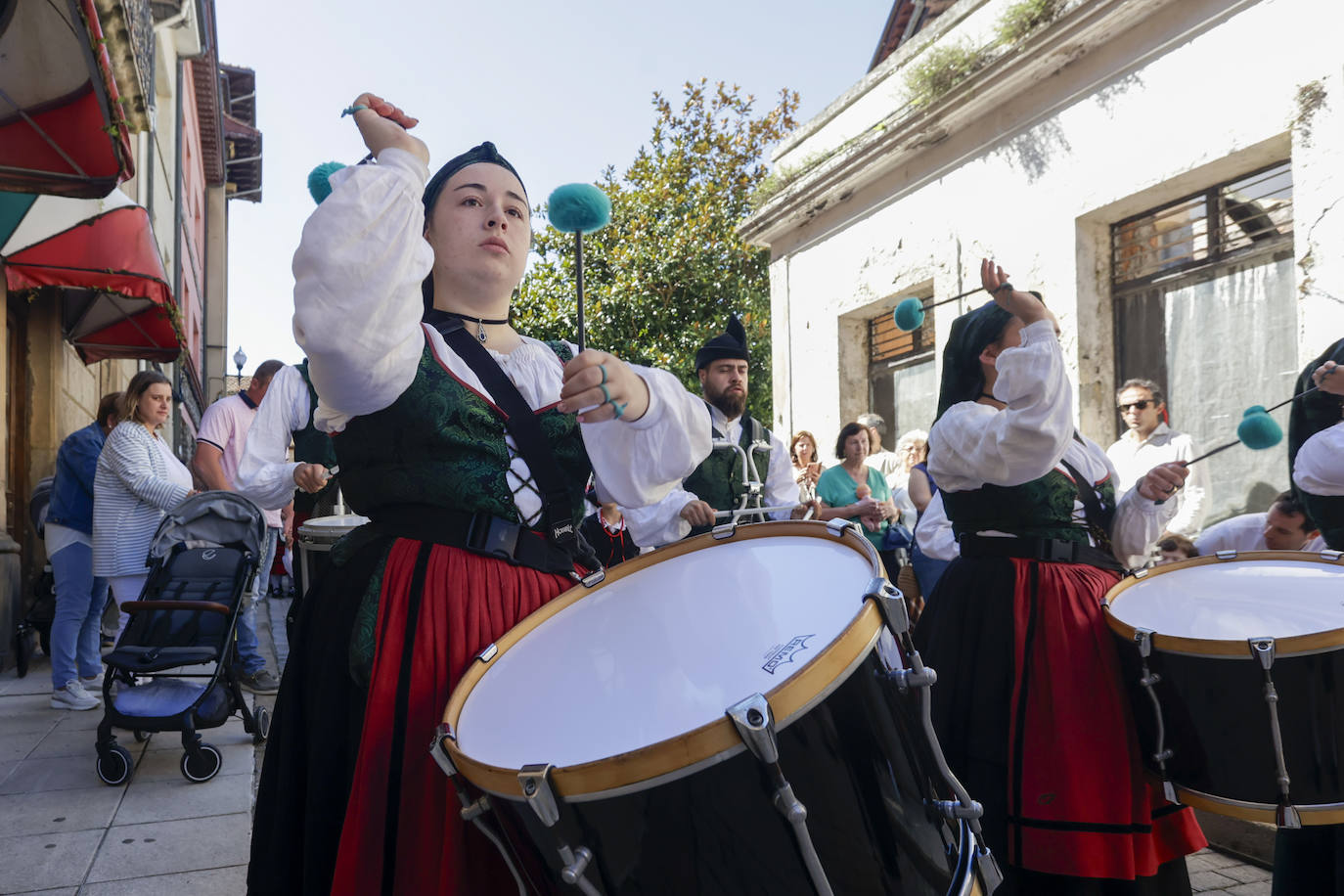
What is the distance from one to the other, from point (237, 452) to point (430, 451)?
179 inches

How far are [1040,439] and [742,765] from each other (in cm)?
166

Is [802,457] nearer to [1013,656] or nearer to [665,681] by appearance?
[1013,656]

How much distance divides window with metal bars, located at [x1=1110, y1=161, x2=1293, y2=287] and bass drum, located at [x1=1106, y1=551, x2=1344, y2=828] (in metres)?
4.55

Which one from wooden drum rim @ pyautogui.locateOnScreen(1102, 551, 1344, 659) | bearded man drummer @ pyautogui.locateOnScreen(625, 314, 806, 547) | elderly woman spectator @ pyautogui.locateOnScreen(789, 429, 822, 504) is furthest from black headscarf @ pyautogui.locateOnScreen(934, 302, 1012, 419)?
elderly woman spectator @ pyautogui.locateOnScreen(789, 429, 822, 504)

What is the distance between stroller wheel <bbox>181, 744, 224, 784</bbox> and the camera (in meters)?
4.04

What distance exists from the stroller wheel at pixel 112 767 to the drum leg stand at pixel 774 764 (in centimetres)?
375

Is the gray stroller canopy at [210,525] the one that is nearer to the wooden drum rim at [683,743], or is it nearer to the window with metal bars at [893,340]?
the wooden drum rim at [683,743]

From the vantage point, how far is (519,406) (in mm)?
1752

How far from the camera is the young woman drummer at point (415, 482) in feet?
4.73

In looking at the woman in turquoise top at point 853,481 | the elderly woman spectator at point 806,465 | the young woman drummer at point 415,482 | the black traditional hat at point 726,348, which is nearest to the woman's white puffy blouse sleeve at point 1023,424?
the young woman drummer at point 415,482

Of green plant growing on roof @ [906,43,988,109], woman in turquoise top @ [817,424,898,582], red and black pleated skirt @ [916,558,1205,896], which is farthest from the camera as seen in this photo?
green plant growing on roof @ [906,43,988,109]

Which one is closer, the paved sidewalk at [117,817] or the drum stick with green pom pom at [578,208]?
the drum stick with green pom pom at [578,208]

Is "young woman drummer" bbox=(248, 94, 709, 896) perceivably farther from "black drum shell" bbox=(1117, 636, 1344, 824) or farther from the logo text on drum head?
"black drum shell" bbox=(1117, 636, 1344, 824)

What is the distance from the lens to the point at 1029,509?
2.71 metres
